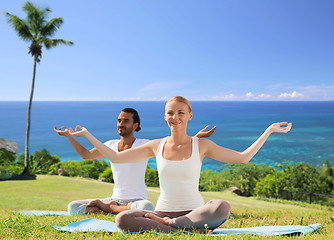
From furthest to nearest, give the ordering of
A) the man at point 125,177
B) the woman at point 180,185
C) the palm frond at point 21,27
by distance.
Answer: the palm frond at point 21,27 → the man at point 125,177 → the woman at point 180,185

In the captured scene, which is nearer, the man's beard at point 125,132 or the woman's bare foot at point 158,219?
the woman's bare foot at point 158,219

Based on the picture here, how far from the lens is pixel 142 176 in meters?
5.30

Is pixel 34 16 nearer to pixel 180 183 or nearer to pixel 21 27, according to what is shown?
pixel 21 27

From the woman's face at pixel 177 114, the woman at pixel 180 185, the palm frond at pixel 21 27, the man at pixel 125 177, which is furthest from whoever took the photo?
the palm frond at pixel 21 27

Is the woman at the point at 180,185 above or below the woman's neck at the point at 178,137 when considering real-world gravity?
below

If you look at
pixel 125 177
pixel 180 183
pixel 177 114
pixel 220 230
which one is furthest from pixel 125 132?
pixel 220 230

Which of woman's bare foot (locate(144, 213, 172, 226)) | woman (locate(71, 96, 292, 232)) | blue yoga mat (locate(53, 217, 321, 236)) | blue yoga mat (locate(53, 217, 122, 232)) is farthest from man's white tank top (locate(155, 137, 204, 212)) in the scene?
blue yoga mat (locate(53, 217, 122, 232))

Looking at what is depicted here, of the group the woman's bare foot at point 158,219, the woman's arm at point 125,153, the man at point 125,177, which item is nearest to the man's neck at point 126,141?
the man at point 125,177

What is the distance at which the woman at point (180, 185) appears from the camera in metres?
3.59

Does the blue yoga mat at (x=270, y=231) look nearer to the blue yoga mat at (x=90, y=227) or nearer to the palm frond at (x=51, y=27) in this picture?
the blue yoga mat at (x=90, y=227)

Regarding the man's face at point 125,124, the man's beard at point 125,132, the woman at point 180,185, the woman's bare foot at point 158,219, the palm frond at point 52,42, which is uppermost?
the palm frond at point 52,42

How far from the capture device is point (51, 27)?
64.2 feet

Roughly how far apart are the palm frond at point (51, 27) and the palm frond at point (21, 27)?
2.63ft

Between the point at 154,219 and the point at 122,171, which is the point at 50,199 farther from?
the point at 154,219
